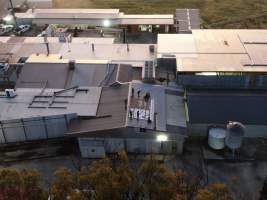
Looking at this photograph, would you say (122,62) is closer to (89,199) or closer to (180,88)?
(180,88)

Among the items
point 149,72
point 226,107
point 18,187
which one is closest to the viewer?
point 18,187

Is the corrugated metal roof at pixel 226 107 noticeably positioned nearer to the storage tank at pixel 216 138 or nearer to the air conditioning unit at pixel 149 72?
the storage tank at pixel 216 138

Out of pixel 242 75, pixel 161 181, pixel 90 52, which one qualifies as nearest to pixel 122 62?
pixel 90 52

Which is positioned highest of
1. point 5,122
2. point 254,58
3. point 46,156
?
point 254,58

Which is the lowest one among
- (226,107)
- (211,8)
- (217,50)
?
(226,107)

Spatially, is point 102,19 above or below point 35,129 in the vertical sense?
above

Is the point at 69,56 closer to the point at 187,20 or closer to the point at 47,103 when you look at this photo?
the point at 47,103

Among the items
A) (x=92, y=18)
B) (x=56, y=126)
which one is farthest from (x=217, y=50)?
(x=92, y=18)
